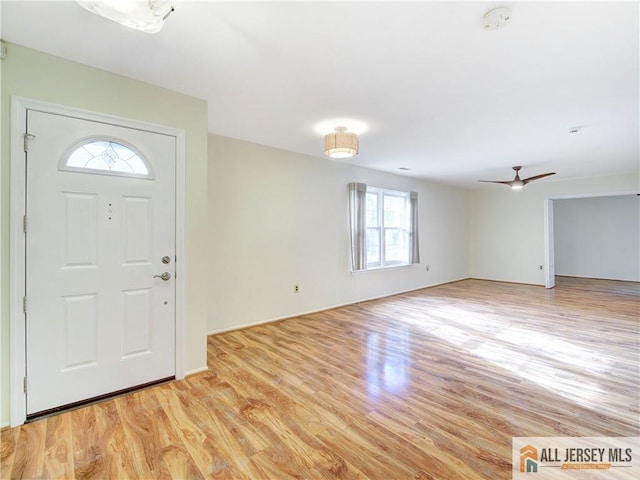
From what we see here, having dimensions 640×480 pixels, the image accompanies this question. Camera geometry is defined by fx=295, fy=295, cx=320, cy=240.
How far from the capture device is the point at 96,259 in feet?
7.51

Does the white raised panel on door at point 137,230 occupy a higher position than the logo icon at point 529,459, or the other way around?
the white raised panel on door at point 137,230

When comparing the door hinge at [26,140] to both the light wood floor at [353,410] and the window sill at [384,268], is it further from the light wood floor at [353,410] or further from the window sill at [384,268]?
the window sill at [384,268]

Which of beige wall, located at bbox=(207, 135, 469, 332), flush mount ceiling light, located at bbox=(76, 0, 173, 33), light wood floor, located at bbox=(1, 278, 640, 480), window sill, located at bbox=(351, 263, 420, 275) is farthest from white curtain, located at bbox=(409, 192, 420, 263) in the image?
flush mount ceiling light, located at bbox=(76, 0, 173, 33)

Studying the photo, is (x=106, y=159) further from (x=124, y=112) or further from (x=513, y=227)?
(x=513, y=227)

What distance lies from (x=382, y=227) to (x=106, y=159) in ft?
15.8

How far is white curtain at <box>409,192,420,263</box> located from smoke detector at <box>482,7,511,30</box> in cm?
489

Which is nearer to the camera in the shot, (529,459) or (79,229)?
(529,459)

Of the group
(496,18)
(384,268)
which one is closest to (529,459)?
(496,18)

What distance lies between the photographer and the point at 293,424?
202cm

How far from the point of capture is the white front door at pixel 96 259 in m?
2.09

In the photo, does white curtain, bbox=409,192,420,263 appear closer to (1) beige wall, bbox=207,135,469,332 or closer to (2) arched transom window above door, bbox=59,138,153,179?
(1) beige wall, bbox=207,135,469,332

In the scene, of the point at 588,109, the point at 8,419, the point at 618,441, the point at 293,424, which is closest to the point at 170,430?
the point at 293,424

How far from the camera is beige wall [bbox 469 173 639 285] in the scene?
701cm

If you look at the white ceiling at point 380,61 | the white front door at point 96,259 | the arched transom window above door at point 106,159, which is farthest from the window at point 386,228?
the arched transom window above door at point 106,159
